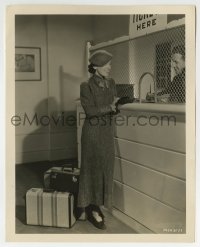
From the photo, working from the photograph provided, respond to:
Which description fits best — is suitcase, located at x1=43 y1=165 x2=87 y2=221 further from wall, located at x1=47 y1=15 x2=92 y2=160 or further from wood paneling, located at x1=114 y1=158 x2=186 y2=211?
wall, located at x1=47 y1=15 x2=92 y2=160

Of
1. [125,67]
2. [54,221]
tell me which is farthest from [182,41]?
[54,221]

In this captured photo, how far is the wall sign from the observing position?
1.34 m

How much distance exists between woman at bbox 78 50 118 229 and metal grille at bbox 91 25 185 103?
0.66 feet

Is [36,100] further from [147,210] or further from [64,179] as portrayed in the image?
[147,210]

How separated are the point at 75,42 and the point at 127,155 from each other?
1259mm

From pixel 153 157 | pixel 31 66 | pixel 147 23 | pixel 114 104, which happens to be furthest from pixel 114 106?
pixel 31 66

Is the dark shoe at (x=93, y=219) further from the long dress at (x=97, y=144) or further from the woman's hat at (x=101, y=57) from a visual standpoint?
the woman's hat at (x=101, y=57)

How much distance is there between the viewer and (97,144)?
1.59 meters

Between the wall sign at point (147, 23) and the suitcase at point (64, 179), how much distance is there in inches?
30.7

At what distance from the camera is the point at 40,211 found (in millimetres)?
1678

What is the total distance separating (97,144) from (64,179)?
0.30 metres

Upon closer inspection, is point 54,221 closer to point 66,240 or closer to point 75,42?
point 66,240

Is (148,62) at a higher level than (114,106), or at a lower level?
higher

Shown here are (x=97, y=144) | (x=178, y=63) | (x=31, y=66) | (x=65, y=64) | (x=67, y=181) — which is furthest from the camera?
(x=65, y=64)
